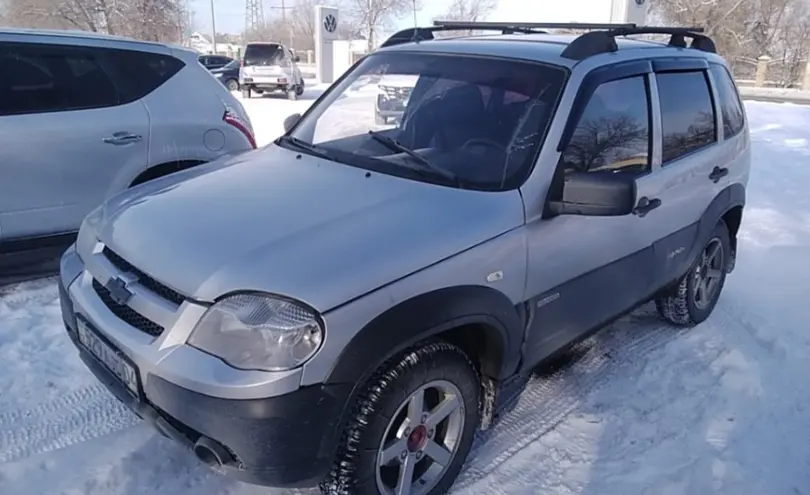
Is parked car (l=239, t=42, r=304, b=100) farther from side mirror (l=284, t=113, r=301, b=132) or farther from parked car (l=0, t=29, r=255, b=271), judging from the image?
side mirror (l=284, t=113, r=301, b=132)

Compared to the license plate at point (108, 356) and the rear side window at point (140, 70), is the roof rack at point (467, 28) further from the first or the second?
the license plate at point (108, 356)

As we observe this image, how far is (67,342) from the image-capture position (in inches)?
156

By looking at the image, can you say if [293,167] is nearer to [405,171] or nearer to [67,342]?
[405,171]

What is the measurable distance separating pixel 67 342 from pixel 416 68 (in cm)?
257

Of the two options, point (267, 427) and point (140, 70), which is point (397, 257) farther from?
point (140, 70)

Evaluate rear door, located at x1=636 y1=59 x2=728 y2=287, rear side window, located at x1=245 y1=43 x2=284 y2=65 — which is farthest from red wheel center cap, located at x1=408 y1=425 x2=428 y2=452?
rear side window, located at x1=245 y1=43 x2=284 y2=65

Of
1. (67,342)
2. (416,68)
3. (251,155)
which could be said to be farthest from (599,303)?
(67,342)

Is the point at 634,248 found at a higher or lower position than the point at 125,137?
lower

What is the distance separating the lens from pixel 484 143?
3057mm

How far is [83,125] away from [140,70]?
66cm

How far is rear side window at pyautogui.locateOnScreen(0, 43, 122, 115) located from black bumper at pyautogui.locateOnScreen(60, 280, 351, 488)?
3179 mm

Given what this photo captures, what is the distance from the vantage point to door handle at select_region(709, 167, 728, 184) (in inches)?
165

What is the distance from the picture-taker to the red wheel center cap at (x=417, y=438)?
8.45ft

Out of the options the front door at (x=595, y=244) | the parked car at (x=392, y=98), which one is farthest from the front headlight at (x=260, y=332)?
the parked car at (x=392, y=98)
